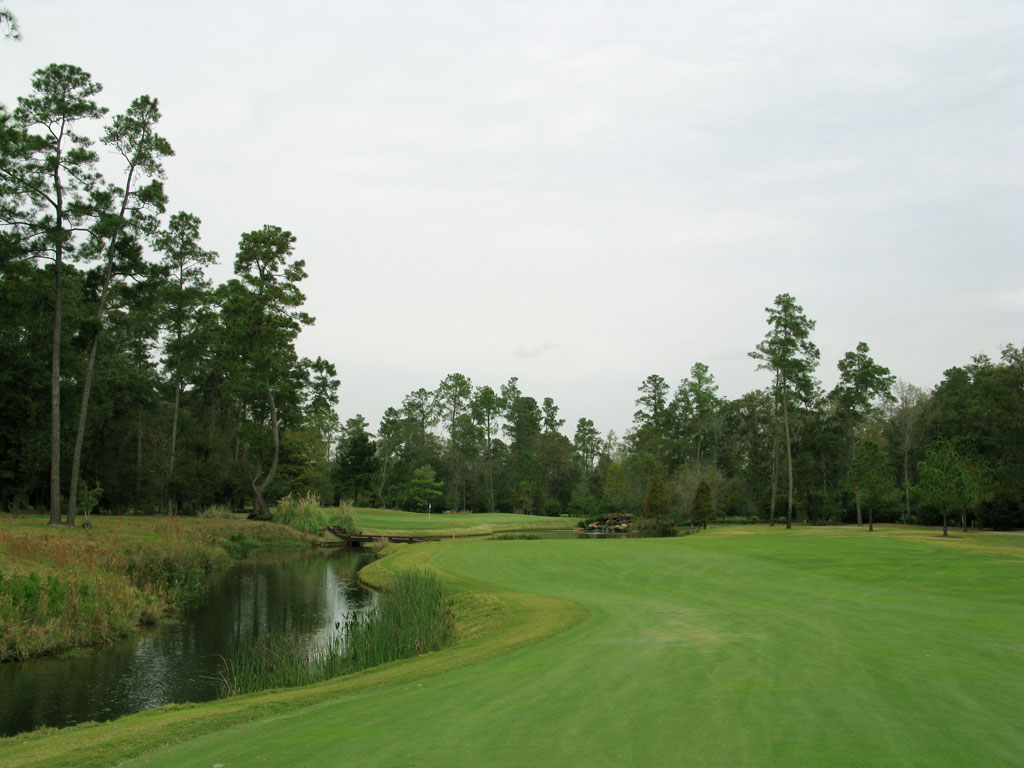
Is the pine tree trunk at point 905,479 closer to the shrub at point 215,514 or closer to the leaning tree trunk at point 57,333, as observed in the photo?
the shrub at point 215,514

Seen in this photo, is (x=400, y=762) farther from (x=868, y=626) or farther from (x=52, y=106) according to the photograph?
(x=52, y=106)

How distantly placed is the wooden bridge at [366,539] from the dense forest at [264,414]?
6.13 meters

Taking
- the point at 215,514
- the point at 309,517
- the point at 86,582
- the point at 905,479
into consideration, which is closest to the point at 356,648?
the point at 86,582

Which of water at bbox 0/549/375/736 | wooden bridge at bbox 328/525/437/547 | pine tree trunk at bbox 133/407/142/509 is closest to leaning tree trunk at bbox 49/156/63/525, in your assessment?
water at bbox 0/549/375/736

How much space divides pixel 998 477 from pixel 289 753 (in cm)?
5094

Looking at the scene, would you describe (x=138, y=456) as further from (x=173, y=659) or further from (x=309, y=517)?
(x=173, y=659)

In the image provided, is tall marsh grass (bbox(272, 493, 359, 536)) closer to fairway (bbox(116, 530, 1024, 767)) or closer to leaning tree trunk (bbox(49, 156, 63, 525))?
leaning tree trunk (bbox(49, 156, 63, 525))

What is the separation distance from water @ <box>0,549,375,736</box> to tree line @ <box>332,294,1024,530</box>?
31.3 metres

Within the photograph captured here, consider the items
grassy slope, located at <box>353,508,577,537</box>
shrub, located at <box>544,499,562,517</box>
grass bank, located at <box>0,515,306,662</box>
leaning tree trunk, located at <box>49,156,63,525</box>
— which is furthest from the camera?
shrub, located at <box>544,499,562,517</box>

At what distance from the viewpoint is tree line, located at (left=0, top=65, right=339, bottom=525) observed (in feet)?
88.2

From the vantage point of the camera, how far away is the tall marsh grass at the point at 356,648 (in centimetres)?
1198

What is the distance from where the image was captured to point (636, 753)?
5.34 meters

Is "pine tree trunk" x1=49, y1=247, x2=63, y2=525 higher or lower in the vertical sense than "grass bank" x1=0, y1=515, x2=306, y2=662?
higher

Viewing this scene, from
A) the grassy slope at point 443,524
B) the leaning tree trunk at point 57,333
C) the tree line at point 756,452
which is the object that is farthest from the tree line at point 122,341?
the tree line at point 756,452
